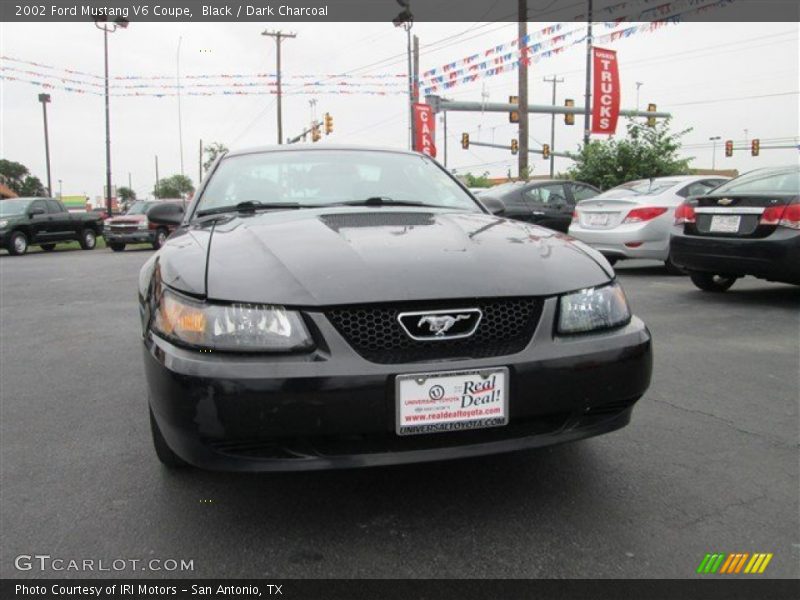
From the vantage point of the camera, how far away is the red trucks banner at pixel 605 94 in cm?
1953

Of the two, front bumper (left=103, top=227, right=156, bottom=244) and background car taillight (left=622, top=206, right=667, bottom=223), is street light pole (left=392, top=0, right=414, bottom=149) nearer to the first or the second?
front bumper (left=103, top=227, right=156, bottom=244)

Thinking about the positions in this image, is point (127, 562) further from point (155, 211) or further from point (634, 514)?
point (155, 211)

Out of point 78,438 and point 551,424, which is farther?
point 78,438

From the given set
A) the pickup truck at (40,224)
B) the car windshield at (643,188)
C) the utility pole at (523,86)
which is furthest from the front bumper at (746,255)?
the pickup truck at (40,224)

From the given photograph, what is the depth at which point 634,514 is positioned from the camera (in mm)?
2330

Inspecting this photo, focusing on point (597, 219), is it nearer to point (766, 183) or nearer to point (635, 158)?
point (766, 183)

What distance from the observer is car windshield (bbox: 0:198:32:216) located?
18656mm

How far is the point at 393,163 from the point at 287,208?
0.82 meters

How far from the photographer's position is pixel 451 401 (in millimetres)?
1997

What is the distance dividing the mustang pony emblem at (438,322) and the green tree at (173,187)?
93.8 m

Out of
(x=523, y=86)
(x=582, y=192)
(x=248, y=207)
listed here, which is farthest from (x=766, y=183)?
(x=523, y=86)

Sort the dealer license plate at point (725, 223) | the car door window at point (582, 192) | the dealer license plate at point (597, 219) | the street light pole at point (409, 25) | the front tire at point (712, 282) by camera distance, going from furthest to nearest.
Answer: the street light pole at point (409, 25) → the car door window at point (582, 192) → the dealer license plate at point (597, 219) → the front tire at point (712, 282) → the dealer license plate at point (725, 223)
